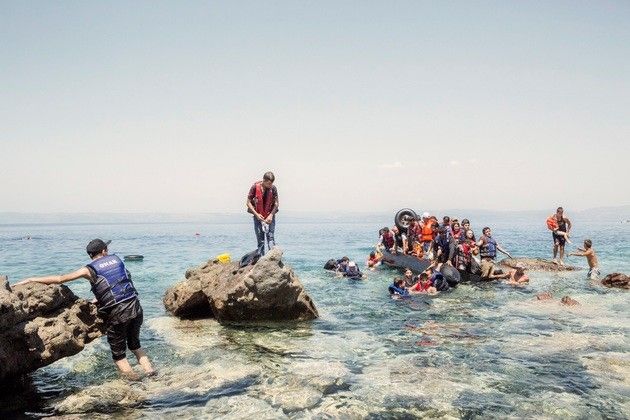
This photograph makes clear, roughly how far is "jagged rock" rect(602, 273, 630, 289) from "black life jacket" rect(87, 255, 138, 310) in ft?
56.7

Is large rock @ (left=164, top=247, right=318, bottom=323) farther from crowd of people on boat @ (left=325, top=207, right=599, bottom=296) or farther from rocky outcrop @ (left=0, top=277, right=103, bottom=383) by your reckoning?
crowd of people on boat @ (left=325, top=207, right=599, bottom=296)

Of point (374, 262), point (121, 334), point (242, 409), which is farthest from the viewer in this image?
point (374, 262)

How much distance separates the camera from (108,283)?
6.72 m

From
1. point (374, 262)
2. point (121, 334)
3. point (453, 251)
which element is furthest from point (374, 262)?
point (121, 334)

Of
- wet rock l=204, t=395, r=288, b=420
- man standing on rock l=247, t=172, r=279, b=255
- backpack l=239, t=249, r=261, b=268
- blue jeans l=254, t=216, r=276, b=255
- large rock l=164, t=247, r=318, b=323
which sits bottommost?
wet rock l=204, t=395, r=288, b=420

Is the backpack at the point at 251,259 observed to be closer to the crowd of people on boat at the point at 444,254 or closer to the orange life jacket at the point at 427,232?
the crowd of people on boat at the point at 444,254

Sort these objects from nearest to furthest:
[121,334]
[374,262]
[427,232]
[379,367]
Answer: [121,334] → [379,367] → [427,232] → [374,262]

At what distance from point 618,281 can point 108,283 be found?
17.6 m

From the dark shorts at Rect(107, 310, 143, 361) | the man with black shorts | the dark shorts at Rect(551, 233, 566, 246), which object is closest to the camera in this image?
the dark shorts at Rect(107, 310, 143, 361)

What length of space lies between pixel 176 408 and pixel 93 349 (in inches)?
157

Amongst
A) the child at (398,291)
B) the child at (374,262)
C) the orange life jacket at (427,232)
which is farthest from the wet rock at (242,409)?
the child at (374,262)

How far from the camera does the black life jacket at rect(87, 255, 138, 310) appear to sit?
6688mm

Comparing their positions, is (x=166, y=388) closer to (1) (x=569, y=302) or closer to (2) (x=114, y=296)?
(2) (x=114, y=296)

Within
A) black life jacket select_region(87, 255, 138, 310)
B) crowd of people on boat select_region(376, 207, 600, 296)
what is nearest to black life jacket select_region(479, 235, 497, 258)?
crowd of people on boat select_region(376, 207, 600, 296)
